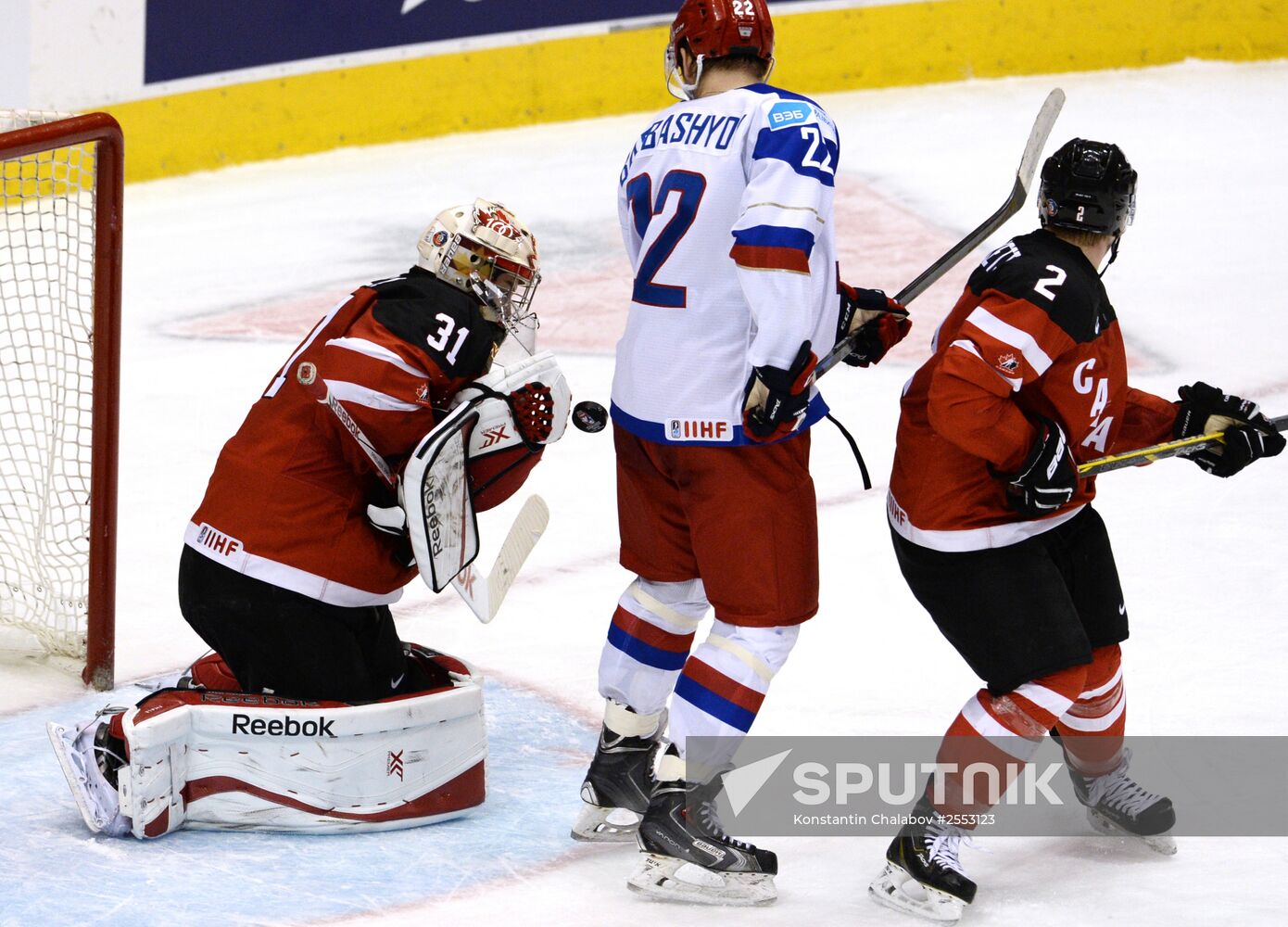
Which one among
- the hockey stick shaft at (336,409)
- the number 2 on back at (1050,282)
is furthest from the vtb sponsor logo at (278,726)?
the number 2 on back at (1050,282)

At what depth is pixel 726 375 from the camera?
2.65 metres

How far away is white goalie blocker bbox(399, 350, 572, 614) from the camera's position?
2.66 meters

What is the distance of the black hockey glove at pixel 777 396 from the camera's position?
253 centimetres

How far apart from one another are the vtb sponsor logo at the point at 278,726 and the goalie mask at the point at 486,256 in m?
0.71

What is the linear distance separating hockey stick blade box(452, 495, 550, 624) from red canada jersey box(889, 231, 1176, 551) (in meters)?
0.61

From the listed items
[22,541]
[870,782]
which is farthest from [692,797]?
[22,541]

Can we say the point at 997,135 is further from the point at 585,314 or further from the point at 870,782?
the point at 870,782

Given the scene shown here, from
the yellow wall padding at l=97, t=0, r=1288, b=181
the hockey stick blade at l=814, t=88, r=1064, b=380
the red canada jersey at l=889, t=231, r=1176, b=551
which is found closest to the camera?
the red canada jersey at l=889, t=231, r=1176, b=551

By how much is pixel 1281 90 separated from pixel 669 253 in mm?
6116

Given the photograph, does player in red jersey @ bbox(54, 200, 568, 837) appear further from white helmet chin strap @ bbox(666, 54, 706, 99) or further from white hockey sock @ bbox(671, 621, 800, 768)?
white hockey sock @ bbox(671, 621, 800, 768)

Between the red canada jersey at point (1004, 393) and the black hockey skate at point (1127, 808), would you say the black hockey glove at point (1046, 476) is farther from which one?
the black hockey skate at point (1127, 808)

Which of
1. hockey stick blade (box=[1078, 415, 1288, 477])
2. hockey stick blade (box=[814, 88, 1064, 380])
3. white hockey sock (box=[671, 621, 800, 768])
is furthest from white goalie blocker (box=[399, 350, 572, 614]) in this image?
hockey stick blade (box=[1078, 415, 1288, 477])

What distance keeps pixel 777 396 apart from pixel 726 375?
14 cm

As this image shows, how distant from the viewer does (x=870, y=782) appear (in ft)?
9.93
